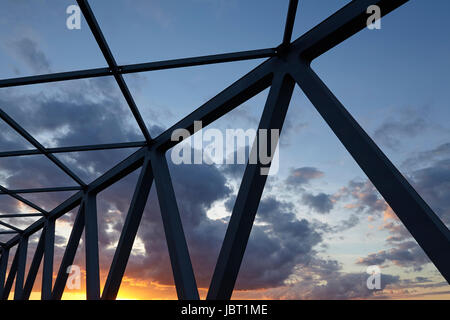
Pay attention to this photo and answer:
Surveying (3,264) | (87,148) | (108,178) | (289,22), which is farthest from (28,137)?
(3,264)

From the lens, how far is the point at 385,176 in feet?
18.8

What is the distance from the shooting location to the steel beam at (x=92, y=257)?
15071 millimetres

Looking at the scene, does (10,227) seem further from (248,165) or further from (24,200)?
(248,165)

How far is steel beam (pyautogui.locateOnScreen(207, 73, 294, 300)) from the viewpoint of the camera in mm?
8188

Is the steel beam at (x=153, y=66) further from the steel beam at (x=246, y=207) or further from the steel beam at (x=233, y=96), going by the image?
the steel beam at (x=246, y=207)

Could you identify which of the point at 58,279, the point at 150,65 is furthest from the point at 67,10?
the point at 58,279

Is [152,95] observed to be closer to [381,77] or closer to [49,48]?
[49,48]

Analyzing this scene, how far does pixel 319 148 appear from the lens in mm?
10828

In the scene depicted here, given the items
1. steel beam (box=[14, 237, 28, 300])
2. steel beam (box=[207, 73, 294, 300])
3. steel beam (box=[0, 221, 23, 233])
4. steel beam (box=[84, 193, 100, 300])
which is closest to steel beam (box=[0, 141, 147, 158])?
steel beam (box=[84, 193, 100, 300])

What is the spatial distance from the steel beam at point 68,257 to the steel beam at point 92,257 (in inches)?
43.2

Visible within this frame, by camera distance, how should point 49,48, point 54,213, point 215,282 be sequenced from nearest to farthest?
point 215,282, point 49,48, point 54,213

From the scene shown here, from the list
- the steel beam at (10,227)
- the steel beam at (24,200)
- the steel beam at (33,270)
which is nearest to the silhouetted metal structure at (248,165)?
the steel beam at (24,200)

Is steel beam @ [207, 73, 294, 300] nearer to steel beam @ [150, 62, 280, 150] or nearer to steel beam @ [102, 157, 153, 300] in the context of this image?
steel beam @ [150, 62, 280, 150]

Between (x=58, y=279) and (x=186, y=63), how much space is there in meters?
14.9
